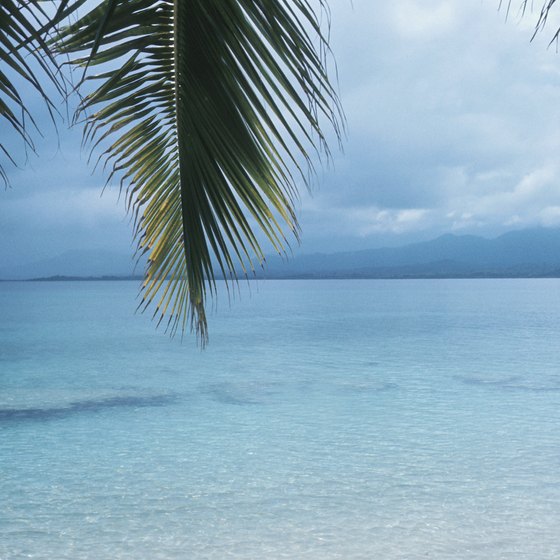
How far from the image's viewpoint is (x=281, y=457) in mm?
11609

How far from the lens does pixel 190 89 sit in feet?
5.42

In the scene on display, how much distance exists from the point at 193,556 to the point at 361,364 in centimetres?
1719

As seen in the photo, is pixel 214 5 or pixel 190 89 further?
pixel 190 89

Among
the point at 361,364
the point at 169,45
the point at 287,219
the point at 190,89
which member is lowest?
the point at 361,364

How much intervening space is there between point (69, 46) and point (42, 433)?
1289 cm

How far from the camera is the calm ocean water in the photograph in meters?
7.70

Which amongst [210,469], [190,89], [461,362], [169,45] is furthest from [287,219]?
[461,362]

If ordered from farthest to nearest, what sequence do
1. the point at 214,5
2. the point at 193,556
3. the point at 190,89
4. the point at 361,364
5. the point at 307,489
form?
the point at 361,364 < the point at 307,489 < the point at 193,556 < the point at 190,89 < the point at 214,5

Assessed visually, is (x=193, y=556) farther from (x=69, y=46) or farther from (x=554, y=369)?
(x=554, y=369)

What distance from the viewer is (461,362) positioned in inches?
971

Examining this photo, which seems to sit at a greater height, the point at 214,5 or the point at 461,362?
the point at 214,5

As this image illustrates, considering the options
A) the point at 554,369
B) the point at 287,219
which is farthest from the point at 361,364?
the point at 287,219

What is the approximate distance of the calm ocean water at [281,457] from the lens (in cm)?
770

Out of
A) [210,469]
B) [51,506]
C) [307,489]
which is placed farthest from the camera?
[210,469]
